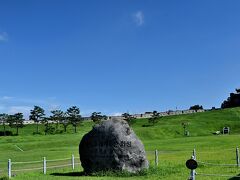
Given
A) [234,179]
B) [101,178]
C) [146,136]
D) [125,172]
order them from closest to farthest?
[234,179], [101,178], [125,172], [146,136]

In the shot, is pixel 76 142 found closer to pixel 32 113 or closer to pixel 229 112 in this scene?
pixel 32 113

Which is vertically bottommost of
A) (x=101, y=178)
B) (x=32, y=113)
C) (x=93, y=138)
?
(x=101, y=178)

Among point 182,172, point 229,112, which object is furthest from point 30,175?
point 229,112

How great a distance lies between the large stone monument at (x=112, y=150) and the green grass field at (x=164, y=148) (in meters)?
0.90

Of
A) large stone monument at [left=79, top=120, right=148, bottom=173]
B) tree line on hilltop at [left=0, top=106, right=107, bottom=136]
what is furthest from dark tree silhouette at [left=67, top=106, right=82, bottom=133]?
large stone monument at [left=79, top=120, right=148, bottom=173]

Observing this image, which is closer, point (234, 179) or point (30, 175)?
point (234, 179)

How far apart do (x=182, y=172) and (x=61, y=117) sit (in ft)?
414

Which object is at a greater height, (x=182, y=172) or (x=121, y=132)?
(x=121, y=132)

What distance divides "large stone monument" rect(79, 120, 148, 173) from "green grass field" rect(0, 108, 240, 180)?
35.4 inches

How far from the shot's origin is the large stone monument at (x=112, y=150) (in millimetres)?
30344

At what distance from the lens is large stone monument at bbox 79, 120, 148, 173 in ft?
99.6

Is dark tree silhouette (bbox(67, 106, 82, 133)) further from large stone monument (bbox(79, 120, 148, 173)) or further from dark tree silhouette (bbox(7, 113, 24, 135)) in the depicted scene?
large stone monument (bbox(79, 120, 148, 173))

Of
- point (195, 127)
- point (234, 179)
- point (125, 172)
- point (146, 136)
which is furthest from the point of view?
point (195, 127)

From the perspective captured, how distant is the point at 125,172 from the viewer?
30.0 meters
